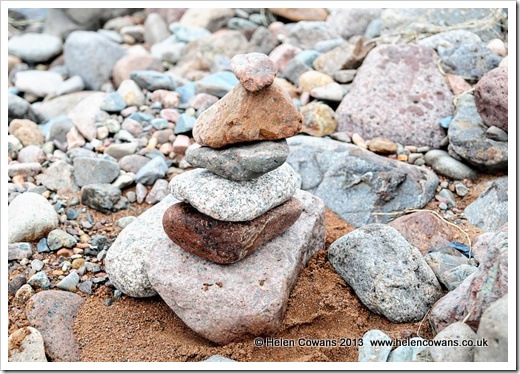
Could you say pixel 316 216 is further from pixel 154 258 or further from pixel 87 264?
pixel 87 264

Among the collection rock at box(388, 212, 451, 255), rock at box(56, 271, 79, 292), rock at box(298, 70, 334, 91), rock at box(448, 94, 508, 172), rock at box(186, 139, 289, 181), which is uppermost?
rock at box(186, 139, 289, 181)

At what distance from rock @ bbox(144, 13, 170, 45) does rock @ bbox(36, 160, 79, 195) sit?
4.32 m

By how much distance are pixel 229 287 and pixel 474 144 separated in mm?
2809

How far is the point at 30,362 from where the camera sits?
14.4 feet

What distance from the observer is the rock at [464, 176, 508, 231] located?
218 inches

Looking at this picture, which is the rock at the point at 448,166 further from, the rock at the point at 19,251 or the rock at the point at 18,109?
the rock at the point at 18,109

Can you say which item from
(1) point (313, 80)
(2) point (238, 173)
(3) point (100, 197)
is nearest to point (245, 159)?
(2) point (238, 173)

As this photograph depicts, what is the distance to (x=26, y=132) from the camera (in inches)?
279

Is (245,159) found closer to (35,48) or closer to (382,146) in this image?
(382,146)

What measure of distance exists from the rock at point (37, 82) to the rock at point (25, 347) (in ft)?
16.1

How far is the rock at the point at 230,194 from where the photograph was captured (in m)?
4.46

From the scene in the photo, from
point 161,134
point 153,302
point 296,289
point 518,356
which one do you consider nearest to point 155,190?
point 161,134

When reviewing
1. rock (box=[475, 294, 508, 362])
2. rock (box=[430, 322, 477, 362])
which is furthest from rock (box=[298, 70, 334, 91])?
rock (box=[475, 294, 508, 362])

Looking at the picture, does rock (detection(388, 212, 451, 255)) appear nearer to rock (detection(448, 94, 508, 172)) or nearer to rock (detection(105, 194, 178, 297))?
rock (detection(448, 94, 508, 172))
